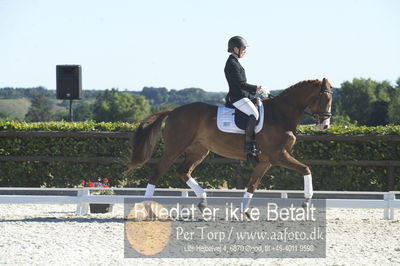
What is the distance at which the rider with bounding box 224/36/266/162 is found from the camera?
27.9 ft

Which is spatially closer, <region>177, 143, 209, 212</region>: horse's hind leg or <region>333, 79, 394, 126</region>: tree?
<region>177, 143, 209, 212</region>: horse's hind leg

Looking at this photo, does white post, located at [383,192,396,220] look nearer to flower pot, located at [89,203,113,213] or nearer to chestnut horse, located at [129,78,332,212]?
chestnut horse, located at [129,78,332,212]

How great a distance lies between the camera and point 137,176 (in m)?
13.3

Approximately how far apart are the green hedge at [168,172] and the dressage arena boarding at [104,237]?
6.65 ft

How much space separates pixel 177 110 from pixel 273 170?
453cm

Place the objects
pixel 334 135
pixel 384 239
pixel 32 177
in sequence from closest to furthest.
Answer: pixel 384 239, pixel 334 135, pixel 32 177

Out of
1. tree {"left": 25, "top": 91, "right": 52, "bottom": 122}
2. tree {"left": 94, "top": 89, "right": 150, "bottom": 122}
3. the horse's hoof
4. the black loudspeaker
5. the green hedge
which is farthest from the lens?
tree {"left": 25, "top": 91, "right": 52, "bottom": 122}

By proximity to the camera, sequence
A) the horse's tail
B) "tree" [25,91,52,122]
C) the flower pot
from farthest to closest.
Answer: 1. "tree" [25,91,52,122]
2. the flower pot
3. the horse's tail

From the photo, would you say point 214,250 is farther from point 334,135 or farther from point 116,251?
point 334,135

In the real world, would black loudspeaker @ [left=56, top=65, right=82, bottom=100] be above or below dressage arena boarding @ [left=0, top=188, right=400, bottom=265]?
above

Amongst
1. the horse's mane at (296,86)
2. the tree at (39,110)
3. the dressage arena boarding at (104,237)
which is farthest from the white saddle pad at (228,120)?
the tree at (39,110)

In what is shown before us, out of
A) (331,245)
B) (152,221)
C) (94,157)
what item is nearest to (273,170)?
(94,157)

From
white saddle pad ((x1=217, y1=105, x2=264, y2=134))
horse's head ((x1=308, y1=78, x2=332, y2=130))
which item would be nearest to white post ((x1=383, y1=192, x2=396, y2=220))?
horse's head ((x1=308, y1=78, x2=332, y2=130))

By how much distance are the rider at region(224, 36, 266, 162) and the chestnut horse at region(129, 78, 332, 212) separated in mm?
162
